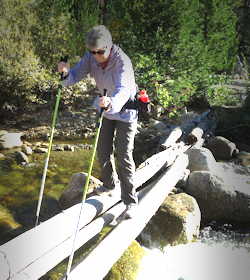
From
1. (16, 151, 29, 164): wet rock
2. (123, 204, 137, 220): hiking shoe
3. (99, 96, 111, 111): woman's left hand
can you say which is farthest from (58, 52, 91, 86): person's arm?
(16, 151, 29, 164): wet rock

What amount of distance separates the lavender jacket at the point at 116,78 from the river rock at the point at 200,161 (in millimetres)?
4066

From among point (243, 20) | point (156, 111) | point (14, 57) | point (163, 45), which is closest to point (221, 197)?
point (156, 111)

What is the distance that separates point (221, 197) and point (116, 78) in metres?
3.64

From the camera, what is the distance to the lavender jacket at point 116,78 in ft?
8.43

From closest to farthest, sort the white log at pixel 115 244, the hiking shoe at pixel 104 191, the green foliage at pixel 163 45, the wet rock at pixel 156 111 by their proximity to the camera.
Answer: the white log at pixel 115 244 < the hiking shoe at pixel 104 191 < the green foliage at pixel 163 45 < the wet rock at pixel 156 111

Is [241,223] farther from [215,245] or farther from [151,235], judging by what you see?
[151,235]

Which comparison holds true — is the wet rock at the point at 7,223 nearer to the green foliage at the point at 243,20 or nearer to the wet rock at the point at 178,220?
the wet rock at the point at 178,220

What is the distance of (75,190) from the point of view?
4750mm

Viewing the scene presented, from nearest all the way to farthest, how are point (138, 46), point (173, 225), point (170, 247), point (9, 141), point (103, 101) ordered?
point (103, 101) → point (170, 247) → point (173, 225) → point (9, 141) → point (138, 46)

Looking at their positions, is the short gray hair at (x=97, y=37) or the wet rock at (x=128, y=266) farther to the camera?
the wet rock at (x=128, y=266)

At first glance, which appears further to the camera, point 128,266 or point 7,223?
point 7,223

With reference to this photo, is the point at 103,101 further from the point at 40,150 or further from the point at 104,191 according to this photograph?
the point at 40,150

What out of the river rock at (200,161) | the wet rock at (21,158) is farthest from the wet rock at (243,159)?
the wet rock at (21,158)

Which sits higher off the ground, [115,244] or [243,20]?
[243,20]
